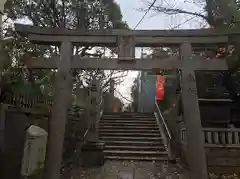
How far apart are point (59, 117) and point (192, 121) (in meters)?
3.85

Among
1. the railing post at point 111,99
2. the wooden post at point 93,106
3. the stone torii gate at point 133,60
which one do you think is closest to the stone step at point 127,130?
the wooden post at point 93,106

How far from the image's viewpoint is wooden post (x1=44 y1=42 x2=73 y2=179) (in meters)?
8.05

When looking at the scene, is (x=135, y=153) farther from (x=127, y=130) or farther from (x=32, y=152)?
(x=32, y=152)

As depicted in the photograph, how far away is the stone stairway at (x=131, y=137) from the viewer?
49.3ft

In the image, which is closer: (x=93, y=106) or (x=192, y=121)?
(x=192, y=121)

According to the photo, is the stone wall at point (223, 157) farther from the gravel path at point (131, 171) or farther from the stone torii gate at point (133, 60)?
the stone torii gate at point (133, 60)

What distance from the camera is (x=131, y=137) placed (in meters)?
17.1

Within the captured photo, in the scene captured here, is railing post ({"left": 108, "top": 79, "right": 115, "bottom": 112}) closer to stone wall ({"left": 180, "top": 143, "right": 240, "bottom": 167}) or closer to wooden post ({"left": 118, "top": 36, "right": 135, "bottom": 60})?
stone wall ({"left": 180, "top": 143, "right": 240, "bottom": 167})

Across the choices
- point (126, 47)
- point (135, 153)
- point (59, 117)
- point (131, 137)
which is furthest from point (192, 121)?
point (131, 137)

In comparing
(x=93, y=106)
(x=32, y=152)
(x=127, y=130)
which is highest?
(x=93, y=106)

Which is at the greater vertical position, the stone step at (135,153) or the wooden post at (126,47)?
the wooden post at (126,47)

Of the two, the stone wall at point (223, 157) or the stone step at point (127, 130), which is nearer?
the stone wall at point (223, 157)

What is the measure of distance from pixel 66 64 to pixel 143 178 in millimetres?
5273

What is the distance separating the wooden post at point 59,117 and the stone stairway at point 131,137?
6843 mm
